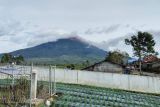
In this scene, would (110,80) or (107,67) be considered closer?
(110,80)

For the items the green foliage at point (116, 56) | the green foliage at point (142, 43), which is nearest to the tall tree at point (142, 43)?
the green foliage at point (142, 43)

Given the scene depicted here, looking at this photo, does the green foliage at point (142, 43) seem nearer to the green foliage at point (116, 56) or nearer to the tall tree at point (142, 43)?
the tall tree at point (142, 43)

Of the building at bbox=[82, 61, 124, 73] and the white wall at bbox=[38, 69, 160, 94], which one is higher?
the building at bbox=[82, 61, 124, 73]

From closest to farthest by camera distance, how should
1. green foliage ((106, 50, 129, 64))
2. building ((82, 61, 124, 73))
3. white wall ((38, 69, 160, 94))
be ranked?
white wall ((38, 69, 160, 94)) < building ((82, 61, 124, 73)) < green foliage ((106, 50, 129, 64))

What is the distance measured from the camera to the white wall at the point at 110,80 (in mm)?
22828

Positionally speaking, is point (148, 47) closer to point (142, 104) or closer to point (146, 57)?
point (146, 57)

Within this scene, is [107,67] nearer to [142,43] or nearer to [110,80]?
[142,43]

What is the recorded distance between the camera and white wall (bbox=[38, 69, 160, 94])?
22828 millimetres

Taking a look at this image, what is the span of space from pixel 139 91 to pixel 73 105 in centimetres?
1074

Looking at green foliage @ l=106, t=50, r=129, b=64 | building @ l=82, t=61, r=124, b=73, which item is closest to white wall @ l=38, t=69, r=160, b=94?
building @ l=82, t=61, r=124, b=73

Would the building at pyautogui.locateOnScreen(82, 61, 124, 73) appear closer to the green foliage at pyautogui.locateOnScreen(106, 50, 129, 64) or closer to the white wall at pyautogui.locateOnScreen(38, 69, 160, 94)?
the green foliage at pyautogui.locateOnScreen(106, 50, 129, 64)

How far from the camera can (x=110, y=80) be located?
23.3 meters

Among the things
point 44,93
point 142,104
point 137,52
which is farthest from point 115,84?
point 137,52

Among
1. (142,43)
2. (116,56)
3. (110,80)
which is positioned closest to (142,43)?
(142,43)
